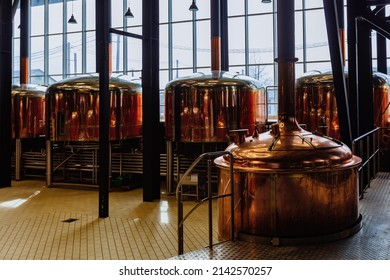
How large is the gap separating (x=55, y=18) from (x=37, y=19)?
1.05m

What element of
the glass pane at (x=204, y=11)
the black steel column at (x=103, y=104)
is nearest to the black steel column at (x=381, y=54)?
the glass pane at (x=204, y=11)

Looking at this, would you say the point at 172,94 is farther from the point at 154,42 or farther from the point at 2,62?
the point at 2,62

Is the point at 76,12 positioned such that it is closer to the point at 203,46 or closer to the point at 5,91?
the point at 203,46

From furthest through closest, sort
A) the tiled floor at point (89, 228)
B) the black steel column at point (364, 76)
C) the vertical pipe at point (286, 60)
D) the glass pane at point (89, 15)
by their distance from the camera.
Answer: the glass pane at point (89, 15) → the black steel column at point (364, 76) → the tiled floor at point (89, 228) → the vertical pipe at point (286, 60)

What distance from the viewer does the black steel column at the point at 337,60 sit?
6.80 metres

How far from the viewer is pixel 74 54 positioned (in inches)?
803

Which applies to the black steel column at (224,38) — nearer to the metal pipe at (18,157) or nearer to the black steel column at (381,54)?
the black steel column at (381,54)

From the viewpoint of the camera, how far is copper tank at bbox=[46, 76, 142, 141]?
11.4 metres

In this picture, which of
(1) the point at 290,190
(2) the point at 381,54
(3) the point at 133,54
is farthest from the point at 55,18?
(1) the point at 290,190

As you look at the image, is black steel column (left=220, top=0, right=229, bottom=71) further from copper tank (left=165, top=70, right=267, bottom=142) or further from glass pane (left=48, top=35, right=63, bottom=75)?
glass pane (left=48, top=35, right=63, bottom=75)

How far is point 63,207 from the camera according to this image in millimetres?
9188

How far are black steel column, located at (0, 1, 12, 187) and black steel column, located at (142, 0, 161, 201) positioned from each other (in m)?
4.32

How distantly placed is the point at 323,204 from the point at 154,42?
6186mm

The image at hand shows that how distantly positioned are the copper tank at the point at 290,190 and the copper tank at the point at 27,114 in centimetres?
958
